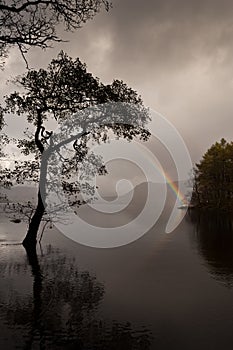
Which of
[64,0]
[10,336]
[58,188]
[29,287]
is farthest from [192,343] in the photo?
[58,188]

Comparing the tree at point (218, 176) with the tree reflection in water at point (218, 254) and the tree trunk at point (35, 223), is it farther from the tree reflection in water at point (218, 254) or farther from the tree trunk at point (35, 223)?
the tree trunk at point (35, 223)

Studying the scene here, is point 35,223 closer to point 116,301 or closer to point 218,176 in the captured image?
point 116,301

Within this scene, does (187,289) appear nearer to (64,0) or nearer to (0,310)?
(0,310)

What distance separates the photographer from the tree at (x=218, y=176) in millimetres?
76312

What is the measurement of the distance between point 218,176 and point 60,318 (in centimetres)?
7526

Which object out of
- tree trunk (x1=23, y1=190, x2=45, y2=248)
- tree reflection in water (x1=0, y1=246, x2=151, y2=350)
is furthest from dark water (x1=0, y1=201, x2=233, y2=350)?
tree trunk (x1=23, y1=190, x2=45, y2=248)

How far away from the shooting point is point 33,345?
29.3 feet

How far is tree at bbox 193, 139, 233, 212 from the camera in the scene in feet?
250

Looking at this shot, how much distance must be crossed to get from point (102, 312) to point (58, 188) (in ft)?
48.4

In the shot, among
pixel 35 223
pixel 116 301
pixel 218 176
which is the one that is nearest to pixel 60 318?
pixel 116 301

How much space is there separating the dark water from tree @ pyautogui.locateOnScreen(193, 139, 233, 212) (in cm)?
5591

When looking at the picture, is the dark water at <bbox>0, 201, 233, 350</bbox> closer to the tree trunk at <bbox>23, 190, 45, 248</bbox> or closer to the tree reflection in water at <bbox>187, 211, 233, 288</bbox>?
the tree reflection in water at <bbox>187, 211, 233, 288</bbox>

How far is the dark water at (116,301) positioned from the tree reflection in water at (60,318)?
0.03 m

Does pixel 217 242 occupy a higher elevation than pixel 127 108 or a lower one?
lower
